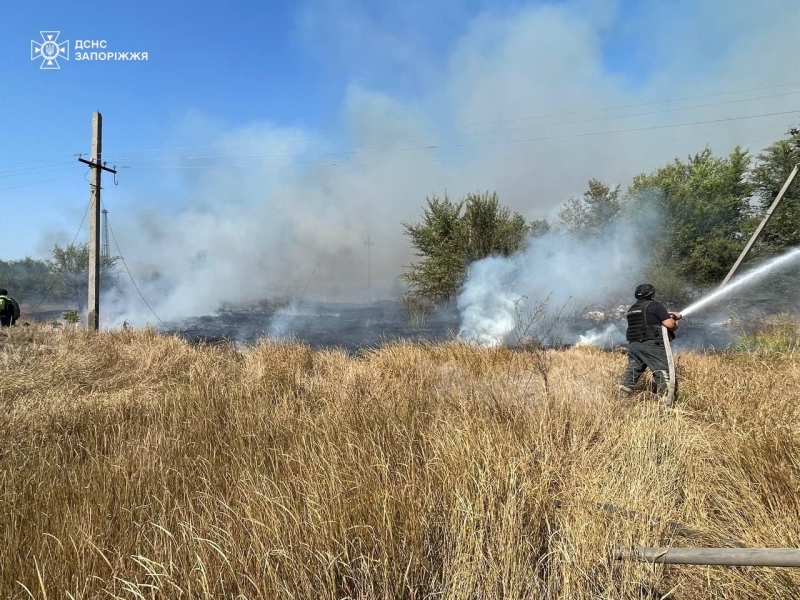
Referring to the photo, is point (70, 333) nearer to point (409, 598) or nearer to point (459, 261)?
point (409, 598)

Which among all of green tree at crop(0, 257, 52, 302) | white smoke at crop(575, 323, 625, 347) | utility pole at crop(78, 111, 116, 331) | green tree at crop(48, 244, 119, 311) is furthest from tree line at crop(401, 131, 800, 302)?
green tree at crop(0, 257, 52, 302)

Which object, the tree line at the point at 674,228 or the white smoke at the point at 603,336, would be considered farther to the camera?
the tree line at the point at 674,228

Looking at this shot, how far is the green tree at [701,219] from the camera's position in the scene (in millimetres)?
22719

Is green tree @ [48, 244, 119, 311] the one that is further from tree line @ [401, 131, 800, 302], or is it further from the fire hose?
the fire hose

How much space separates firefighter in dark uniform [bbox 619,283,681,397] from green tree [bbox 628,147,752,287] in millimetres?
20260

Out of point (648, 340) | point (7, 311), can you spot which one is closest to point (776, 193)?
point (648, 340)

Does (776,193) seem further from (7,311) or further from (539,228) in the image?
(7,311)

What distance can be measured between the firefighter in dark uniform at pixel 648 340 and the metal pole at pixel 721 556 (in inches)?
155

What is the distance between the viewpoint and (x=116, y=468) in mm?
2717

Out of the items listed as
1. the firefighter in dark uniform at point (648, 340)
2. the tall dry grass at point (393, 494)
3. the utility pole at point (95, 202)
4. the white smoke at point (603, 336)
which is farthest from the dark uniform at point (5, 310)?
the white smoke at point (603, 336)

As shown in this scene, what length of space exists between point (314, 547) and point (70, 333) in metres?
10.6

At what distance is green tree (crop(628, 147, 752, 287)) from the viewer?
74.5 feet

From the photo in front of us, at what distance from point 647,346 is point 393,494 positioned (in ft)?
16.3

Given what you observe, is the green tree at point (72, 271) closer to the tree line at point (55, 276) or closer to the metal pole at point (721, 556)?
the tree line at point (55, 276)
